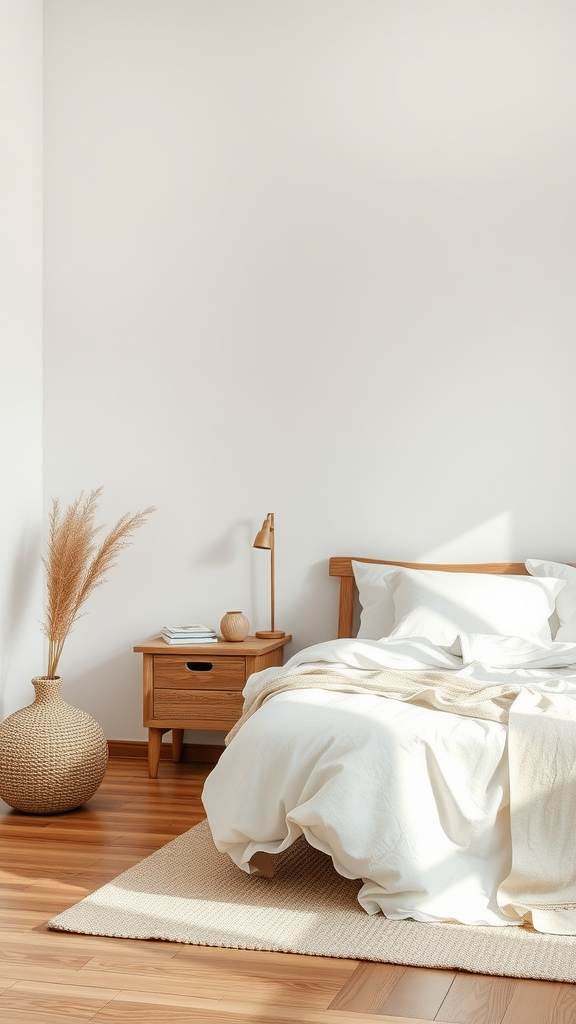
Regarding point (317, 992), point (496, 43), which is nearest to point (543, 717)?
point (317, 992)

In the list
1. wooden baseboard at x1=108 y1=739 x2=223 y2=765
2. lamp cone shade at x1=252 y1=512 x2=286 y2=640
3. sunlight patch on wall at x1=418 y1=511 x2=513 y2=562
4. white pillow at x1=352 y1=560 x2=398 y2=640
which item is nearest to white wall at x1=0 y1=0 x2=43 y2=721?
wooden baseboard at x1=108 y1=739 x2=223 y2=765

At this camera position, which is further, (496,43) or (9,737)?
(496,43)

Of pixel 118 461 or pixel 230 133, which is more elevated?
pixel 230 133

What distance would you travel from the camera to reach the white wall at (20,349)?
470cm

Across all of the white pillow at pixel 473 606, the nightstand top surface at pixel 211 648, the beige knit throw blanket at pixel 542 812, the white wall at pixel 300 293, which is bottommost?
the beige knit throw blanket at pixel 542 812

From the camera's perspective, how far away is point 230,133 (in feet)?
16.1

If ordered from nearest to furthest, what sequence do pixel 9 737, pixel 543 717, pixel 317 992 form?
1. pixel 317 992
2. pixel 543 717
3. pixel 9 737

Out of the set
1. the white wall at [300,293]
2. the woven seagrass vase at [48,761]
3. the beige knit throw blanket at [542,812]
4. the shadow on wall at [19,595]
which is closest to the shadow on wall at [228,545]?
the white wall at [300,293]

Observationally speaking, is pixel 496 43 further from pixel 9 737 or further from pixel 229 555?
pixel 9 737

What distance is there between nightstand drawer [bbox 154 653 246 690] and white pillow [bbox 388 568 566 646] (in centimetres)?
72

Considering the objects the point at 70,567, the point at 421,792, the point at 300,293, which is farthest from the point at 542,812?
the point at 300,293

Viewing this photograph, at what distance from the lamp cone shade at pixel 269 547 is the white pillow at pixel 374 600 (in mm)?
372

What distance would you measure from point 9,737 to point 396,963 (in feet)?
6.59

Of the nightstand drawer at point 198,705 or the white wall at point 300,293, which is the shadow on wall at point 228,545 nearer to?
the white wall at point 300,293
